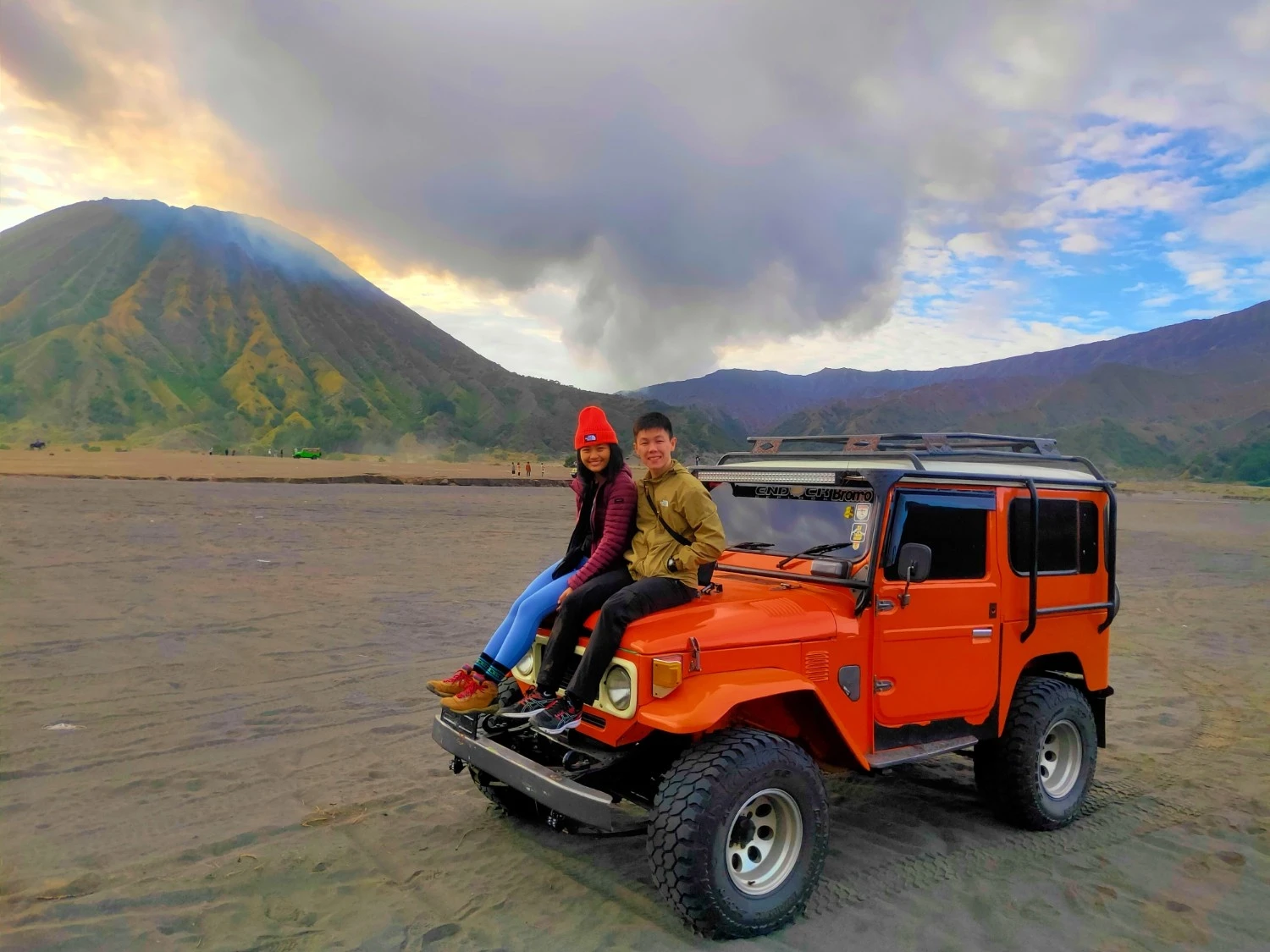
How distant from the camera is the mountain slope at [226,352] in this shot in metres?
102

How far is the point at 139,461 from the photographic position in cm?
4606

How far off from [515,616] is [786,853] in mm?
1872

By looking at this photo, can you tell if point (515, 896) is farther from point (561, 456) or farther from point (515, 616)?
point (561, 456)

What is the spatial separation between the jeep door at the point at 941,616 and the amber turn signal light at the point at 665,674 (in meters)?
1.25

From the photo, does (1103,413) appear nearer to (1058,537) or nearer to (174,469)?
(174,469)

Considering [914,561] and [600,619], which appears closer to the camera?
[600,619]

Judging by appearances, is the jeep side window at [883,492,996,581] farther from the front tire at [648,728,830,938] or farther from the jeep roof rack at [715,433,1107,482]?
the front tire at [648,728,830,938]

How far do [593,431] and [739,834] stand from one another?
2295mm

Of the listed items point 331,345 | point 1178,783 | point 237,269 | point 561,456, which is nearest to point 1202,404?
point 561,456

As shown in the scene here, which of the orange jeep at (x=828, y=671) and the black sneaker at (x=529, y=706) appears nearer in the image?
the orange jeep at (x=828, y=671)

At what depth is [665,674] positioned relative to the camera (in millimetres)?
3959

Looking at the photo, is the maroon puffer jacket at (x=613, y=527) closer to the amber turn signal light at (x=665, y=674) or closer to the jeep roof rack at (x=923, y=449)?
the amber turn signal light at (x=665, y=674)

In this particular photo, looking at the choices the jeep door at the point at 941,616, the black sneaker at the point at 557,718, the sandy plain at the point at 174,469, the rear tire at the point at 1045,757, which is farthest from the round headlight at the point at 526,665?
the sandy plain at the point at 174,469

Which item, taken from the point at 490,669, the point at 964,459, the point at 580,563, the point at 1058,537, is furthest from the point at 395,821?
the point at 1058,537
